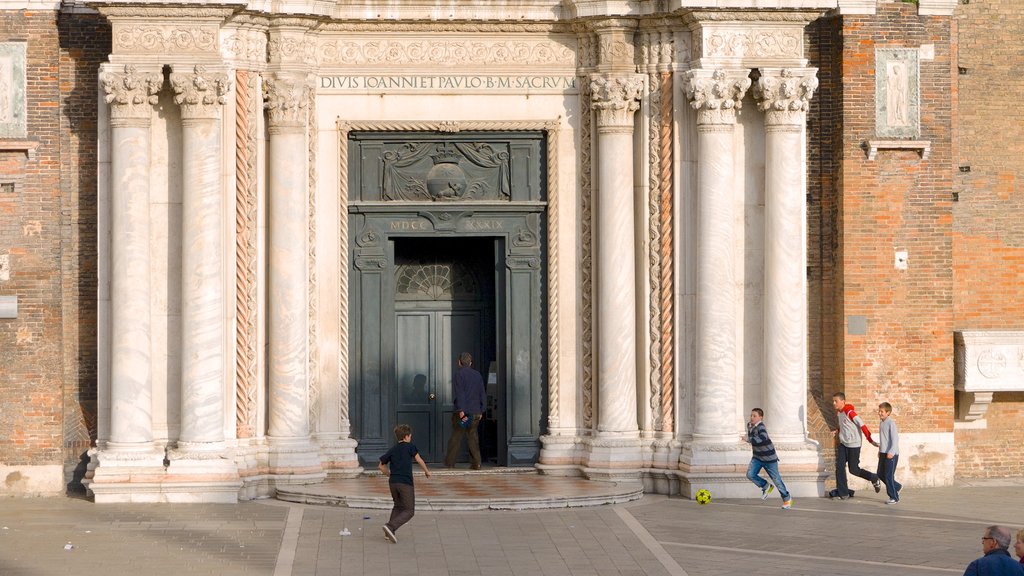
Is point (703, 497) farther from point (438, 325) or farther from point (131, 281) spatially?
point (131, 281)

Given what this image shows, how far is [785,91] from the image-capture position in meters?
19.6

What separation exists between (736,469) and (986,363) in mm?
4071

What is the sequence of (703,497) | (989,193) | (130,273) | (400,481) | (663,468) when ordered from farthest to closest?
(989,193)
(663,468)
(703,497)
(130,273)
(400,481)

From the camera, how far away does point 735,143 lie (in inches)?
789

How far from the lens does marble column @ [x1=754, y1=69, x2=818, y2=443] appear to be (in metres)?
19.7

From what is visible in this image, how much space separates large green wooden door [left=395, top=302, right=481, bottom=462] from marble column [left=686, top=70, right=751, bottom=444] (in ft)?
10.8

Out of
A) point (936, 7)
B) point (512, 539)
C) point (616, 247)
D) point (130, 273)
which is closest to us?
point (512, 539)

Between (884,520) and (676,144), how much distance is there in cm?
515

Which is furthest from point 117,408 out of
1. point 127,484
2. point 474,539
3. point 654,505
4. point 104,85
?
point 654,505

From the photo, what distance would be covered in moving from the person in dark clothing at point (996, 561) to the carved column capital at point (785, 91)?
384 inches

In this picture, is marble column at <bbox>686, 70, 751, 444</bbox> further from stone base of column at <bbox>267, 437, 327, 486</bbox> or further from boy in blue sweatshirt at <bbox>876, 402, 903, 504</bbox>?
stone base of column at <bbox>267, 437, 327, 486</bbox>

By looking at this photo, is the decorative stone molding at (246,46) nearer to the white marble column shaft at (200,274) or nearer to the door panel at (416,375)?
the white marble column shaft at (200,274)

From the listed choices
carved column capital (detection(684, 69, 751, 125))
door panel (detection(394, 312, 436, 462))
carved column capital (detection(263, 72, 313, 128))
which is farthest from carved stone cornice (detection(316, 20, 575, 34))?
door panel (detection(394, 312, 436, 462))

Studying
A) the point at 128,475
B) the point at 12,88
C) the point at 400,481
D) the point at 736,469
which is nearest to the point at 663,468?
the point at 736,469
